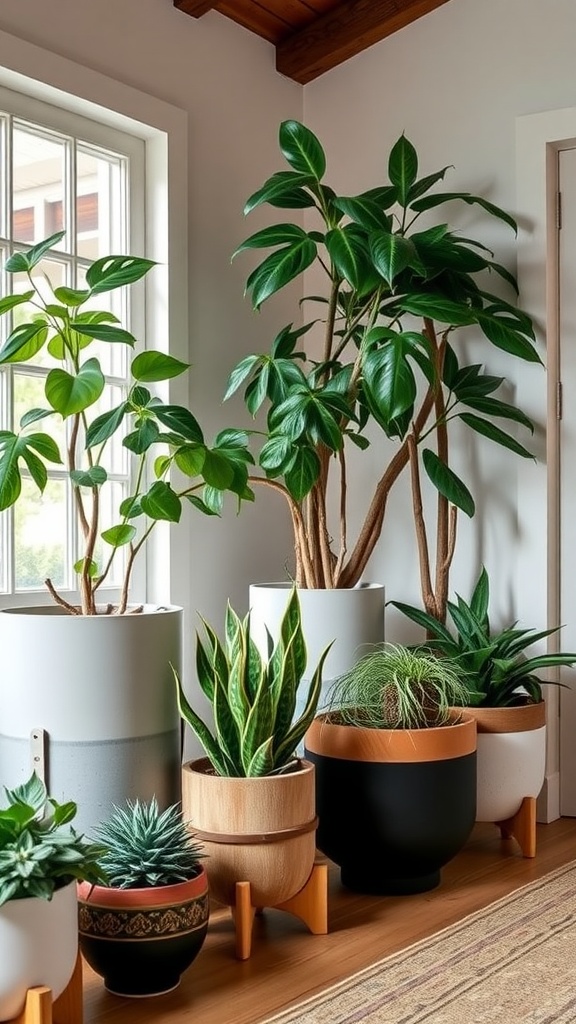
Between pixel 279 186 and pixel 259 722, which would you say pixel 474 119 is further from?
pixel 259 722

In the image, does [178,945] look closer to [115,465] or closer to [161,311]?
[115,465]

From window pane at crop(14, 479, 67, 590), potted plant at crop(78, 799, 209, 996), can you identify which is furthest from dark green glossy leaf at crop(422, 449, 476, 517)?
potted plant at crop(78, 799, 209, 996)

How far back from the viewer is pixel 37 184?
2.88 m

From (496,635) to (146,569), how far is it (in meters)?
1.04

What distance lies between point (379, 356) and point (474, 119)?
110 cm

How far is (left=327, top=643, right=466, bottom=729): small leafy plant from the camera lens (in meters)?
2.59

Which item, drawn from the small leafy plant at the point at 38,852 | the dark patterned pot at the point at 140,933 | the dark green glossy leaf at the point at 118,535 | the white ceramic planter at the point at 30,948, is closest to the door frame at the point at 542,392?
the dark green glossy leaf at the point at 118,535

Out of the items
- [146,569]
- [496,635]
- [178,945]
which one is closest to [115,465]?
[146,569]

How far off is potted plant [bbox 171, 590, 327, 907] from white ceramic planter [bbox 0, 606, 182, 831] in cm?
13

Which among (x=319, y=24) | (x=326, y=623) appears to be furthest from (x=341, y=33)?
(x=326, y=623)

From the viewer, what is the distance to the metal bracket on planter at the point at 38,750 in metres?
2.34

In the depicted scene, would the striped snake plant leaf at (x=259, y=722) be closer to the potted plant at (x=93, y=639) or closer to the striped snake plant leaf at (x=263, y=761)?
the striped snake plant leaf at (x=263, y=761)

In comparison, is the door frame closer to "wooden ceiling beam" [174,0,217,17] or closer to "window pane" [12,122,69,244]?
"wooden ceiling beam" [174,0,217,17]

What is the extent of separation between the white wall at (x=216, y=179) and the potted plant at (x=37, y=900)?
130 cm
